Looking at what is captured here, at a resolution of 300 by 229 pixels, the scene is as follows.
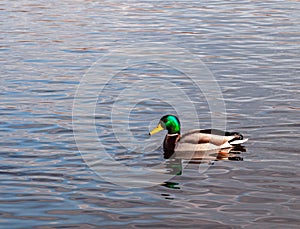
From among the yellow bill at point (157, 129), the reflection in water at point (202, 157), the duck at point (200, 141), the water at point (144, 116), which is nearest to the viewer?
the water at point (144, 116)

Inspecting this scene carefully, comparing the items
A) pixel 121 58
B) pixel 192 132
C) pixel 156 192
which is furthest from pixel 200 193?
pixel 121 58

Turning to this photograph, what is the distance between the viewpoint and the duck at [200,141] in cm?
1394

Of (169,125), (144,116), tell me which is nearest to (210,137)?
(169,125)

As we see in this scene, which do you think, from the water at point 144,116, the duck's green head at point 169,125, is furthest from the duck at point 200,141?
the water at point 144,116

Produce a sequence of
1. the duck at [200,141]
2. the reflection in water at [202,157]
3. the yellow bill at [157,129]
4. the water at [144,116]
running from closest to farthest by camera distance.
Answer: the water at [144,116] < the reflection in water at [202,157] < the duck at [200,141] < the yellow bill at [157,129]

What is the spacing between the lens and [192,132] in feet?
47.1

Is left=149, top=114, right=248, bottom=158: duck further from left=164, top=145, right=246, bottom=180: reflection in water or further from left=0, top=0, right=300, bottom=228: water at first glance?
left=0, top=0, right=300, bottom=228: water

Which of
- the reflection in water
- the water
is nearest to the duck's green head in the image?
the water

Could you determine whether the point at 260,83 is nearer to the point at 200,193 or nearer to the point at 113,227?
the point at 200,193

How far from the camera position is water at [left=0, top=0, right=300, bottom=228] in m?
10.9

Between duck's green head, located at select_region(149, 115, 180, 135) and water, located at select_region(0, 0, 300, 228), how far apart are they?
32 centimetres

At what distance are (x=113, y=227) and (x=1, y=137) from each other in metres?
5.06

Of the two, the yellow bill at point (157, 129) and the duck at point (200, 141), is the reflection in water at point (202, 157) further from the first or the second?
the yellow bill at point (157, 129)

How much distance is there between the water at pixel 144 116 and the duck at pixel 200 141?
303mm
